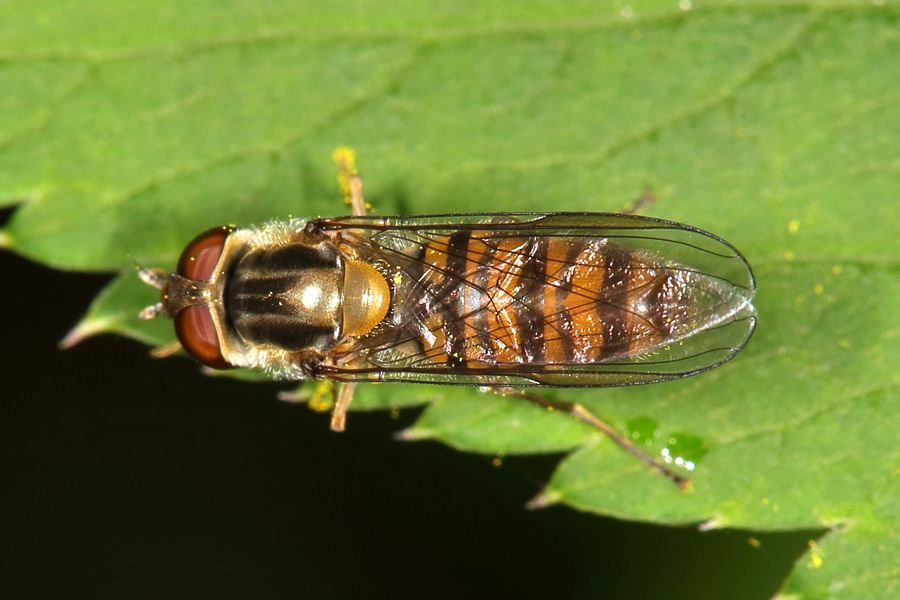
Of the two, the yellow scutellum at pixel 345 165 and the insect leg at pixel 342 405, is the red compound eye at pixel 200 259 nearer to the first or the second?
the yellow scutellum at pixel 345 165

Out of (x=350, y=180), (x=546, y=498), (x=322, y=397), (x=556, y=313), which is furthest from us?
(x=322, y=397)

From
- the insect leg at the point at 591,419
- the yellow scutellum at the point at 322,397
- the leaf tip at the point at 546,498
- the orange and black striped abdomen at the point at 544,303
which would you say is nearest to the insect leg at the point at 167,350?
the yellow scutellum at the point at 322,397

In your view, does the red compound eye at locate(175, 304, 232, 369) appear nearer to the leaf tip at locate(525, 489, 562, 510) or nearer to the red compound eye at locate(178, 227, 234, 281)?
the red compound eye at locate(178, 227, 234, 281)

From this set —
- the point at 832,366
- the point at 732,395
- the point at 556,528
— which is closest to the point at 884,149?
the point at 832,366

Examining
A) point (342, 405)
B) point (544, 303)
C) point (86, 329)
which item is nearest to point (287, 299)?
point (342, 405)

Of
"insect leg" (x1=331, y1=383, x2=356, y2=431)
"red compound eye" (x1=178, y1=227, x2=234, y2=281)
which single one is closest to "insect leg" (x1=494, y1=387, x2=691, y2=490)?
"insect leg" (x1=331, y1=383, x2=356, y2=431)

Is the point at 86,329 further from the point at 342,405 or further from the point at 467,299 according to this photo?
the point at 467,299
